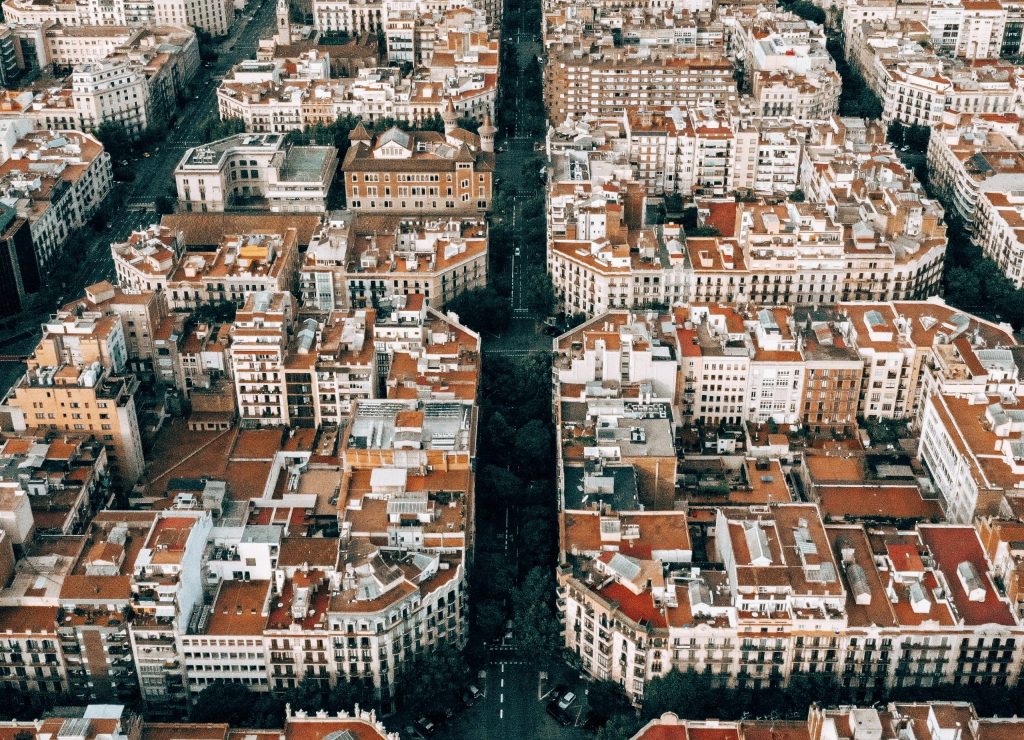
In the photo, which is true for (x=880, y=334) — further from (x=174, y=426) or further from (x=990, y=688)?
(x=174, y=426)

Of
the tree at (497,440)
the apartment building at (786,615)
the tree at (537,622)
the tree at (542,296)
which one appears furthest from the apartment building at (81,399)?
the tree at (542,296)

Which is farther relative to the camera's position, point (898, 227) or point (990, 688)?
point (898, 227)

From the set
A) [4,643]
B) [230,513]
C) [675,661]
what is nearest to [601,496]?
[675,661]

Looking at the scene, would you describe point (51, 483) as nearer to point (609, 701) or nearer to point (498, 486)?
point (498, 486)

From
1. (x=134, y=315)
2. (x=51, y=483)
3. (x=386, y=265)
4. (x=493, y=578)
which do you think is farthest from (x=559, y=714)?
(x=386, y=265)

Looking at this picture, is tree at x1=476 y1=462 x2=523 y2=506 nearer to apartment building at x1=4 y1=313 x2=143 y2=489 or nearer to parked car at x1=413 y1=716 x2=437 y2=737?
parked car at x1=413 y1=716 x2=437 y2=737

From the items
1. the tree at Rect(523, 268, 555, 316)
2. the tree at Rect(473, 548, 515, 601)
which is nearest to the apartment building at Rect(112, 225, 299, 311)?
the tree at Rect(523, 268, 555, 316)
